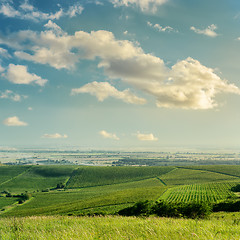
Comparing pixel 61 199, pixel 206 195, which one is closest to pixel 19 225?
pixel 206 195

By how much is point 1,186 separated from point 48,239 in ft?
→ 674

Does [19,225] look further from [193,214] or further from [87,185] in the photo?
[87,185]

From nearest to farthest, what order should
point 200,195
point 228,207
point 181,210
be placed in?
point 181,210
point 228,207
point 200,195

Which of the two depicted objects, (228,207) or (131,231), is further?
(228,207)

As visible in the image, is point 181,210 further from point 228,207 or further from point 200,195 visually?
point 200,195

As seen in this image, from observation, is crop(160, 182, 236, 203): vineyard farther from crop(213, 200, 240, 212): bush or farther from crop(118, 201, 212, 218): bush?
crop(118, 201, 212, 218): bush

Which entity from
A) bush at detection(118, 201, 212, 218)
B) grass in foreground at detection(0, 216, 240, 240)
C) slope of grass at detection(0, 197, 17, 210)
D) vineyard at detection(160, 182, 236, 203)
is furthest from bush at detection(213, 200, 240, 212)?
slope of grass at detection(0, 197, 17, 210)

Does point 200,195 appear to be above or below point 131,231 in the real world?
below

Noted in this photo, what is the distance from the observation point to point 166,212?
38156mm

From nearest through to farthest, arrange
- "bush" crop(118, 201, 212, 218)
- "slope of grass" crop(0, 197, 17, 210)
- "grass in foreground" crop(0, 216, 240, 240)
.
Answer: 1. "grass in foreground" crop(0, 216, 240, 240)
2. "bush" crop(118, 201, 212, 218)
3. "slope of grass" crop(0, 197, 17, 210)

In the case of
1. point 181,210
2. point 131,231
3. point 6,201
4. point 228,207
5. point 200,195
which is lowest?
point 6,201

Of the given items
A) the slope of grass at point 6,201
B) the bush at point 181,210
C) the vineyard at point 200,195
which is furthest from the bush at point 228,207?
the slope of grass at point 6,201

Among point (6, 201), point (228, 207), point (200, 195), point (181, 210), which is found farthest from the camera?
point (6, 201)

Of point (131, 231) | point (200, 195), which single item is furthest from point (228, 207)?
point (200, 195)
